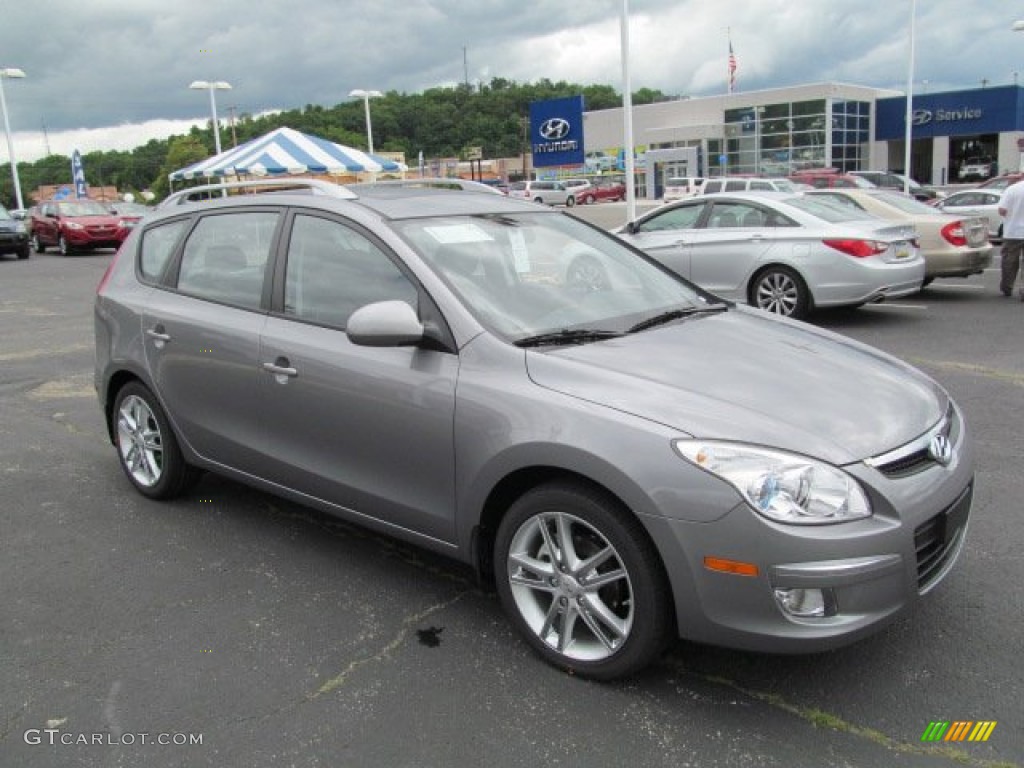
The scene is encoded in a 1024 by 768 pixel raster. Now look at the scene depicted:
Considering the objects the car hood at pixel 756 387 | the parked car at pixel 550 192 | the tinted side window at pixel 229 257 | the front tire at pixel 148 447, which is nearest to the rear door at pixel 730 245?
the car hood at pixel 756 387

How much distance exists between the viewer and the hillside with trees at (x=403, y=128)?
7050 centimetres

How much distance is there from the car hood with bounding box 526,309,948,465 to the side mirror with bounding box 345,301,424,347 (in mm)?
453

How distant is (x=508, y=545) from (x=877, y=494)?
122cm

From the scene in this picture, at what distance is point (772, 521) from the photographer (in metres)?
2.57

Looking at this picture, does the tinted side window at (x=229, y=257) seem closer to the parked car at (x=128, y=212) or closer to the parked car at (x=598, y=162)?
the parked car at (x=128, y=212)

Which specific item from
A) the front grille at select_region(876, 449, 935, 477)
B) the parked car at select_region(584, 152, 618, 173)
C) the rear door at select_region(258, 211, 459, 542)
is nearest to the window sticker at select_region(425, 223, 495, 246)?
the rear door at select_region(258, 211, 459, 542)

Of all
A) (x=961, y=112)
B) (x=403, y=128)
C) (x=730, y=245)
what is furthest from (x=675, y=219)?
(x=403, y=128)

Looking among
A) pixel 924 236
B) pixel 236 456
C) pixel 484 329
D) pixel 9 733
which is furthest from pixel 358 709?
pixel 924 236

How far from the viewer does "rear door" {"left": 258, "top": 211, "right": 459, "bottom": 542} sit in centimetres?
331

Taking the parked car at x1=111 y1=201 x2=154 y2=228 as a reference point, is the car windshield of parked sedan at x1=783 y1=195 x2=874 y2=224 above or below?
below

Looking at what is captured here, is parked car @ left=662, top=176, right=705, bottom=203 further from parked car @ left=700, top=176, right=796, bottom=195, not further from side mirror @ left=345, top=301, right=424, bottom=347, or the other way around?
side mirror @ left=345, top=301, right=424, bottom=347

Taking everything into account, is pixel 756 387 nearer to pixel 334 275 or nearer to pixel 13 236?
pixel 334 275

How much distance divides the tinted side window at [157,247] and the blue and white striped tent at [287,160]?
17.4m

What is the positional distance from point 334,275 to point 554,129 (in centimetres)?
2987
